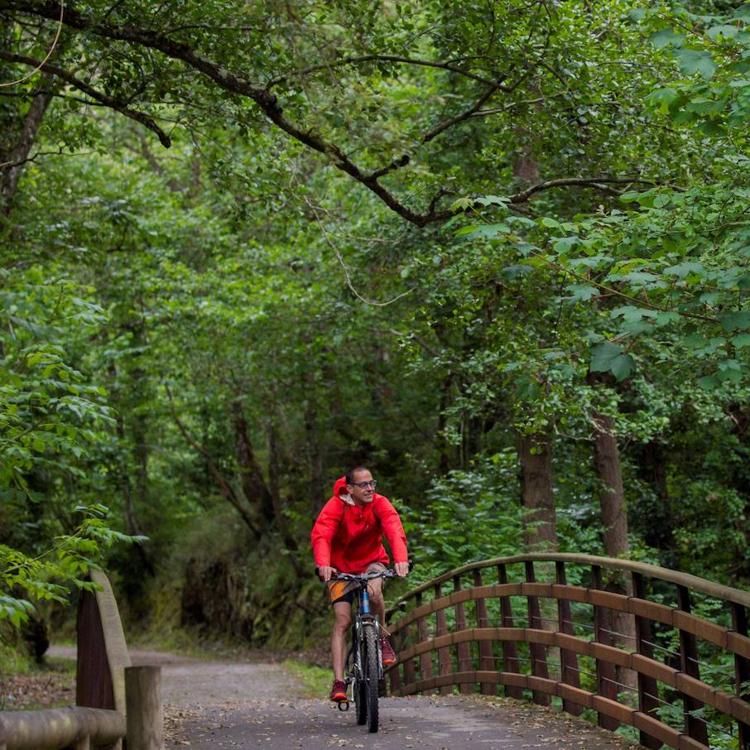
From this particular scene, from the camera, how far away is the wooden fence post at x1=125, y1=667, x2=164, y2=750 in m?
5.07

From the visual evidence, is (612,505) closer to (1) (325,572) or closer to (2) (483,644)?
(2) (483,644)

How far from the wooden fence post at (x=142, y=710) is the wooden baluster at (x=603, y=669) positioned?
3.93 meters

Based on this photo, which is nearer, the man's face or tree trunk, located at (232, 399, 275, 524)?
the man's face

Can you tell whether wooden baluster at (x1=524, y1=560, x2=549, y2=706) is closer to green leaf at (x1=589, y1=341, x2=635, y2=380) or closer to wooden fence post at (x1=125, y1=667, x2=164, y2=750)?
green leaf at (x1=589, y1=341, x2=635, y2=380)

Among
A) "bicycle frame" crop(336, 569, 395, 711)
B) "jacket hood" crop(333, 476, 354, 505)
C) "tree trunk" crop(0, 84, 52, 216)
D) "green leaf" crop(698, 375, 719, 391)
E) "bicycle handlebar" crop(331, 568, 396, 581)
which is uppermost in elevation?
"tree trunk" crop(0, 84, 52, 216)

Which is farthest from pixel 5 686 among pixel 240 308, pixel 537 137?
pixel 537 137

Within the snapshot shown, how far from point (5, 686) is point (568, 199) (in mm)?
10482

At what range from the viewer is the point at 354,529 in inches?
364

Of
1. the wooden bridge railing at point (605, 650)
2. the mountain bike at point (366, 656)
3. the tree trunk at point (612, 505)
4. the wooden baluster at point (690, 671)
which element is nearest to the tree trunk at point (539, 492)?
the wooden bridge railing at point (605, 650)

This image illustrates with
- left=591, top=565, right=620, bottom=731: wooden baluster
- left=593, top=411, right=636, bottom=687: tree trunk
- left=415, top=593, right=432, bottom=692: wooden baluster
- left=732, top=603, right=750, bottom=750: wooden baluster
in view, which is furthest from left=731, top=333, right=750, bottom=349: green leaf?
left=593, top=411, right=636, bottom=687: tree trunk

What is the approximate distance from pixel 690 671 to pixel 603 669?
5.03ft

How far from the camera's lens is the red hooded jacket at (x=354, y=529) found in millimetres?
9148

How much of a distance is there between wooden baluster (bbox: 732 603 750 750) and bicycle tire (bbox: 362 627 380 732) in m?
3.17

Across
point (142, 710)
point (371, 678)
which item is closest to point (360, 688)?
point (371, 678)
